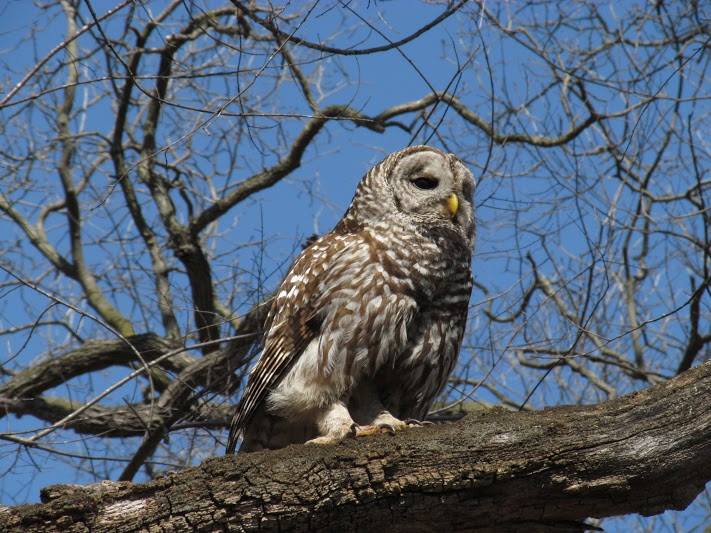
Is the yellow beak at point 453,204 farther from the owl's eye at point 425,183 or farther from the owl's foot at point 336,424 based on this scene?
the owl's foot at point 336,424

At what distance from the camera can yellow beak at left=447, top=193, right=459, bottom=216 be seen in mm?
4762

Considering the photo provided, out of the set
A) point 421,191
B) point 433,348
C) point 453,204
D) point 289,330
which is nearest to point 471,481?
point 433,348

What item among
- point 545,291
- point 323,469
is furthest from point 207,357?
point 323,469

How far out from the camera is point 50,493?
9.75 feet

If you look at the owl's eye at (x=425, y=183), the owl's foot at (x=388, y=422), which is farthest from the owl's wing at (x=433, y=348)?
the owl's eye at (x=425, y=183)

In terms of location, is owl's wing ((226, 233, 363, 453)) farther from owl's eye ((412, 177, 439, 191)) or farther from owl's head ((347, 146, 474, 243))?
owl's eye ((412, 177, 439, 191))

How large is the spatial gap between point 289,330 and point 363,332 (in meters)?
0.38

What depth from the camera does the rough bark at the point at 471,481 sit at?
3029 millimetres

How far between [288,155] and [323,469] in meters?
4.17

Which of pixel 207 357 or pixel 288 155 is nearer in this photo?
pixel 207 357

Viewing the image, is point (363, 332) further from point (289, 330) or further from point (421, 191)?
point (421, 191)

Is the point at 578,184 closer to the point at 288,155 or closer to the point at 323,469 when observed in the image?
the point at 288,155

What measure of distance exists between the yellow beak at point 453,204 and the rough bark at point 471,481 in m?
1.76

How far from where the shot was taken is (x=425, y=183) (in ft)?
16.1
